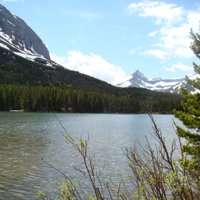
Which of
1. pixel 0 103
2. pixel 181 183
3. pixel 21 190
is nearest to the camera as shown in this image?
pixel 181 183

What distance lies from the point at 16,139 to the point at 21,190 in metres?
28.8

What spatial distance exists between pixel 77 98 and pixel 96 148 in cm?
13676

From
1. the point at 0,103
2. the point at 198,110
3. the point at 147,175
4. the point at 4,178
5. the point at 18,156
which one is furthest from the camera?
the point at 0,103

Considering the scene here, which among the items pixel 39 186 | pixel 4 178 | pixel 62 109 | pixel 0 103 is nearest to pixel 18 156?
pixel 4 178

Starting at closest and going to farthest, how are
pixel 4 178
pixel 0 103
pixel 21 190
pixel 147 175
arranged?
pixel 147 175 → pixel 21 190 → pixel 4 178 → pixel 0 103

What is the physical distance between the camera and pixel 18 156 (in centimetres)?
3566

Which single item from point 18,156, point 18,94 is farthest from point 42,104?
point 18,156

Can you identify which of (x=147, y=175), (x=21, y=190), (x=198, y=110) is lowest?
(x=21, y=190)

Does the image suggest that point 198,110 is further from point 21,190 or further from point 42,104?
point 42,104

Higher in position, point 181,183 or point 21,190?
point 181,183

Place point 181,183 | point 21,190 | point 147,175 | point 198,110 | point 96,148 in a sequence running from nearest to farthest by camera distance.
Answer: point 181,183 → point 147,175 → point 198,110 → point 21,190 → point 96,148

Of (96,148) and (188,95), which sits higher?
(188,95)

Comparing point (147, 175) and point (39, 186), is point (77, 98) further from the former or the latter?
point (147, 175)

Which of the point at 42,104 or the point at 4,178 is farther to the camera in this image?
the point at 42,104
